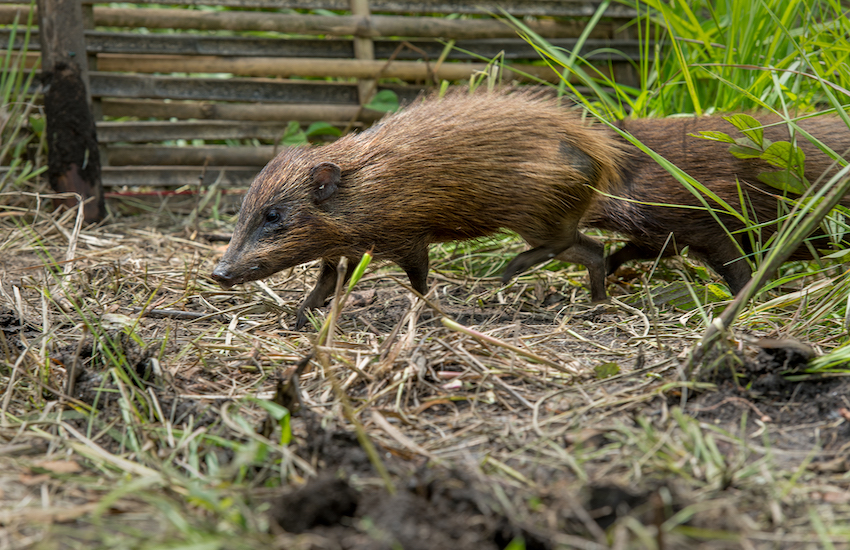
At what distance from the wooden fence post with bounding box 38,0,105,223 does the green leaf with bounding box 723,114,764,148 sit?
12.1ft

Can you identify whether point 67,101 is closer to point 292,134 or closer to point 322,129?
point 292,134

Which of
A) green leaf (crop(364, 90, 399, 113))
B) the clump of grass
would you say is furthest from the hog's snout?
green leaf (crop(364, 90, 399, 113))

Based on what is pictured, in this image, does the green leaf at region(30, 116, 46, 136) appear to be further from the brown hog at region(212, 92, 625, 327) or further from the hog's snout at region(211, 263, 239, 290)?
the hog's snout at region(211, 263, 239, 290)

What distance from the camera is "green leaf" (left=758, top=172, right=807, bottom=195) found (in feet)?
10.8

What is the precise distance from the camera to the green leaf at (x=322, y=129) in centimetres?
569

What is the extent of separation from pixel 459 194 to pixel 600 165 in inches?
29.7

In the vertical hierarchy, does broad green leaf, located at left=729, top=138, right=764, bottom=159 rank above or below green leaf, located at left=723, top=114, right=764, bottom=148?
below

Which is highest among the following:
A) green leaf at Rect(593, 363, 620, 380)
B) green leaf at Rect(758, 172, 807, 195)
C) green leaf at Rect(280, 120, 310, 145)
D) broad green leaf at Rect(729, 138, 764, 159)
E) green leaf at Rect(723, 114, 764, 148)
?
green leaf at Rect(723, 114, 764, 148)

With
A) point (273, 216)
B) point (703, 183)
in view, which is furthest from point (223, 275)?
point (703, 183)

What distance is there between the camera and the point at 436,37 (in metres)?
5.89

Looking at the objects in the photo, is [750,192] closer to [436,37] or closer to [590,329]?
[590,329]

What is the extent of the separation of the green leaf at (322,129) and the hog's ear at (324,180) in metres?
2.25

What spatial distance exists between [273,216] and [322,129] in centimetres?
232

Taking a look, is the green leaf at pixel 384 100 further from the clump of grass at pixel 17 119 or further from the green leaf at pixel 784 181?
the green leaf at pixel 784 181
